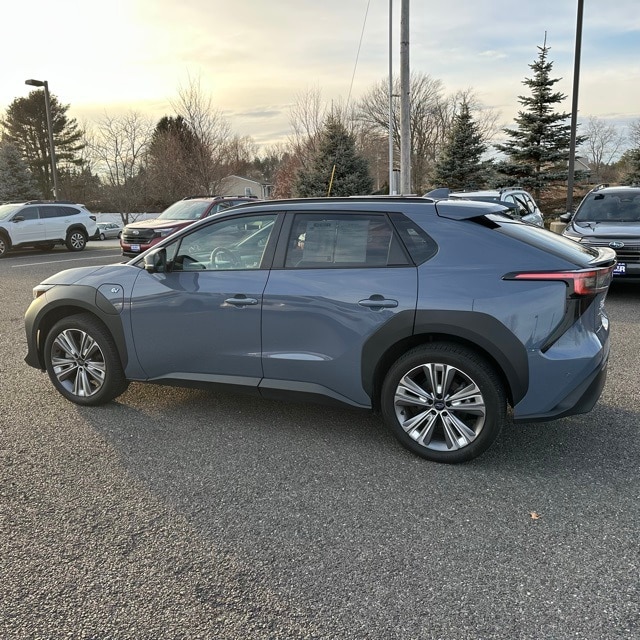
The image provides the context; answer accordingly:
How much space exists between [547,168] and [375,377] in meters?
28.6

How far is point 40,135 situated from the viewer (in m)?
52.3

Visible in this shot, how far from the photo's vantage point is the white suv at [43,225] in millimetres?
18500

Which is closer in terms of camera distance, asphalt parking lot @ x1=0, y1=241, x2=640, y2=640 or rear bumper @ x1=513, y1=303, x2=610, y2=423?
asphalt parking lot @ x1=0, y1=241, x2=640, y2=640

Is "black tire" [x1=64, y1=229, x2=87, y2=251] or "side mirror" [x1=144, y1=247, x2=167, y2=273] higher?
"side mirror" [x1=144, y1=247, x2=167, y2=273]

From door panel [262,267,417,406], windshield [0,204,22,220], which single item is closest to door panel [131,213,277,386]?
door panel [262,267,417,406]

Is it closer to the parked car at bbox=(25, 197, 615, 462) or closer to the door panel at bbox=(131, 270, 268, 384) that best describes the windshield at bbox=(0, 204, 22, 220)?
the parked car at bbox=(25, 197, 615, 462)

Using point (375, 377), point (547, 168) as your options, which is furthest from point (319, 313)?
point (547, 168)

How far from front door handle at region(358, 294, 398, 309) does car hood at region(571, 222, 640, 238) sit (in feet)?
22.5

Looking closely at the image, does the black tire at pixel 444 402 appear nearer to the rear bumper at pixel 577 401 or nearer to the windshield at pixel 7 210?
the rear bumper at pixel 577 401

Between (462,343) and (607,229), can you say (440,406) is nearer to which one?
(462,343)

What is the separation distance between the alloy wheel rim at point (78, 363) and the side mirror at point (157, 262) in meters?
0.87

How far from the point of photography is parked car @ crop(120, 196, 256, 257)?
14555mm

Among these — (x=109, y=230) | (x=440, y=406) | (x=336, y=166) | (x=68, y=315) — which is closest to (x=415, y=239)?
(x=440, y=406)

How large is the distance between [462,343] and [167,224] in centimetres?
1262
